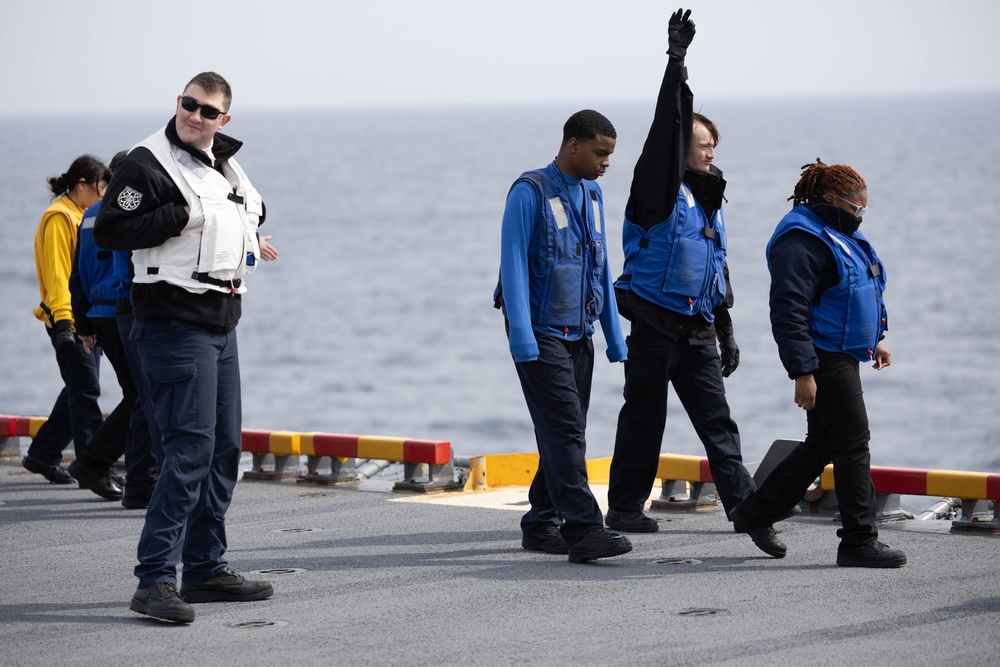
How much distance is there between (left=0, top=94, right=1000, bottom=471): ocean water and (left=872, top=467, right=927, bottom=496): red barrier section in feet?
69.9

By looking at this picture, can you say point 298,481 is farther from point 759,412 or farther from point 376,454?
point 759,412

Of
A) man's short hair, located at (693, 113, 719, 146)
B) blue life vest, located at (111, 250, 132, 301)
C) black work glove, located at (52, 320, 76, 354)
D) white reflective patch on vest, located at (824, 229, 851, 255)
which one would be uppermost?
man's short hair, located at (693, 113, 719, 146)

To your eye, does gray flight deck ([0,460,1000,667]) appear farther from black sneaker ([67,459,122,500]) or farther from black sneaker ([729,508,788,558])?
black sneaker ([67,459,122,500])

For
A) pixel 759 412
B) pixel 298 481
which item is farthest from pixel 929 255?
pixel 298 481

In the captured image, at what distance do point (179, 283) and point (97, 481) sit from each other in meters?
3.41

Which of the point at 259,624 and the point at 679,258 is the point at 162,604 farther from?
the point at 679,258

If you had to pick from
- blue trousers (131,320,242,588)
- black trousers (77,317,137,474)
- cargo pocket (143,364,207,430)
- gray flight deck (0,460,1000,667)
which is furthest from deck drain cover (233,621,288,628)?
black trousers (77,317,137,474)

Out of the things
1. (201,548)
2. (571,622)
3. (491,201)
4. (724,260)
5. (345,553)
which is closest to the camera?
(571,622)

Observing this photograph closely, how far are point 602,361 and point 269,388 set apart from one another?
10.4 meters

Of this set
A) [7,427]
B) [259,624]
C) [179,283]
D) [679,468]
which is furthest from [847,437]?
[7,427]

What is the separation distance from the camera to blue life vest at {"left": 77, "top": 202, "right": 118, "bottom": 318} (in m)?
8.87

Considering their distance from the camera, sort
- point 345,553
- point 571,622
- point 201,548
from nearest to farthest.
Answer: point 571,622 < point 201,548 < point 345,553

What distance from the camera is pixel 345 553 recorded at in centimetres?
755

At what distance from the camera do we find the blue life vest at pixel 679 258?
780 centimetres
